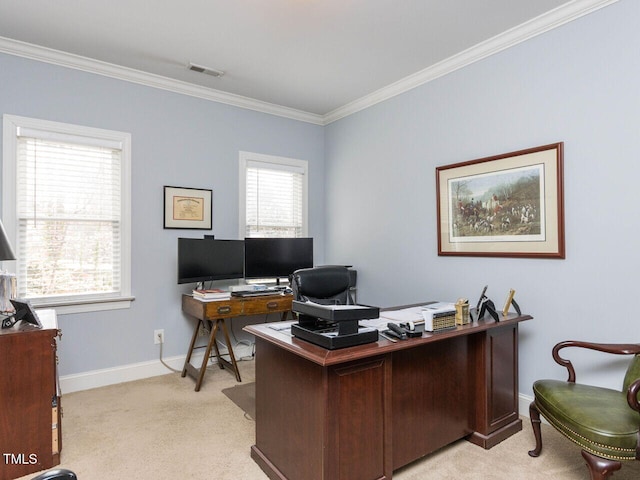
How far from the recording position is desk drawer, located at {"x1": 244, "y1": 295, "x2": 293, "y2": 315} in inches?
134

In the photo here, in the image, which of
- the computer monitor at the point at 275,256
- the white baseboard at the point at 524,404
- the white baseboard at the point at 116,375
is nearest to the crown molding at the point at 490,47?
the computer monitor at the point at 275,256

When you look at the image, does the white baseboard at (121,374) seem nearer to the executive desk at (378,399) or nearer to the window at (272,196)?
the window at (272,196)

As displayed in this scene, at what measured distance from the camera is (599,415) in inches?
70.8

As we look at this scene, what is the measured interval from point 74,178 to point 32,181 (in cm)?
28

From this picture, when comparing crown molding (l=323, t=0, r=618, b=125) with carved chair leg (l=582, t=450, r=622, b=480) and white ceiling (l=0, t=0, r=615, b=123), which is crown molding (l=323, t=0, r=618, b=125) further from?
carved chair leg (l=582, t=450, r=622, b=480)

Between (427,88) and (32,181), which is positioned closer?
(32,181)

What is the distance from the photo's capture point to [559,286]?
2557 millimetres

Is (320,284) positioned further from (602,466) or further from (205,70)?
(205,70)

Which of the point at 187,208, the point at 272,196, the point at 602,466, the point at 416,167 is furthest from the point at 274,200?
the point at 602,466

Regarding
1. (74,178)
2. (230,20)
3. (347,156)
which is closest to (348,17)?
(230,20)

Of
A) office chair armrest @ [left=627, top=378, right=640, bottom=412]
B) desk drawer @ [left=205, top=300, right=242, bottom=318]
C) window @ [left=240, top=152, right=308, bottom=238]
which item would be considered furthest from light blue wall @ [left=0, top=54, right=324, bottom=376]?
office chair armrest @ [left=627, top=378, right=640, bottom=412]

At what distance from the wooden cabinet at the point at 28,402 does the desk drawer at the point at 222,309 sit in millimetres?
1185

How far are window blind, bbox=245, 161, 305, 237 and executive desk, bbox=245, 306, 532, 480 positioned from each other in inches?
85.8

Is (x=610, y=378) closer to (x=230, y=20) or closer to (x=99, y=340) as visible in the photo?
(x=230, y=20)
